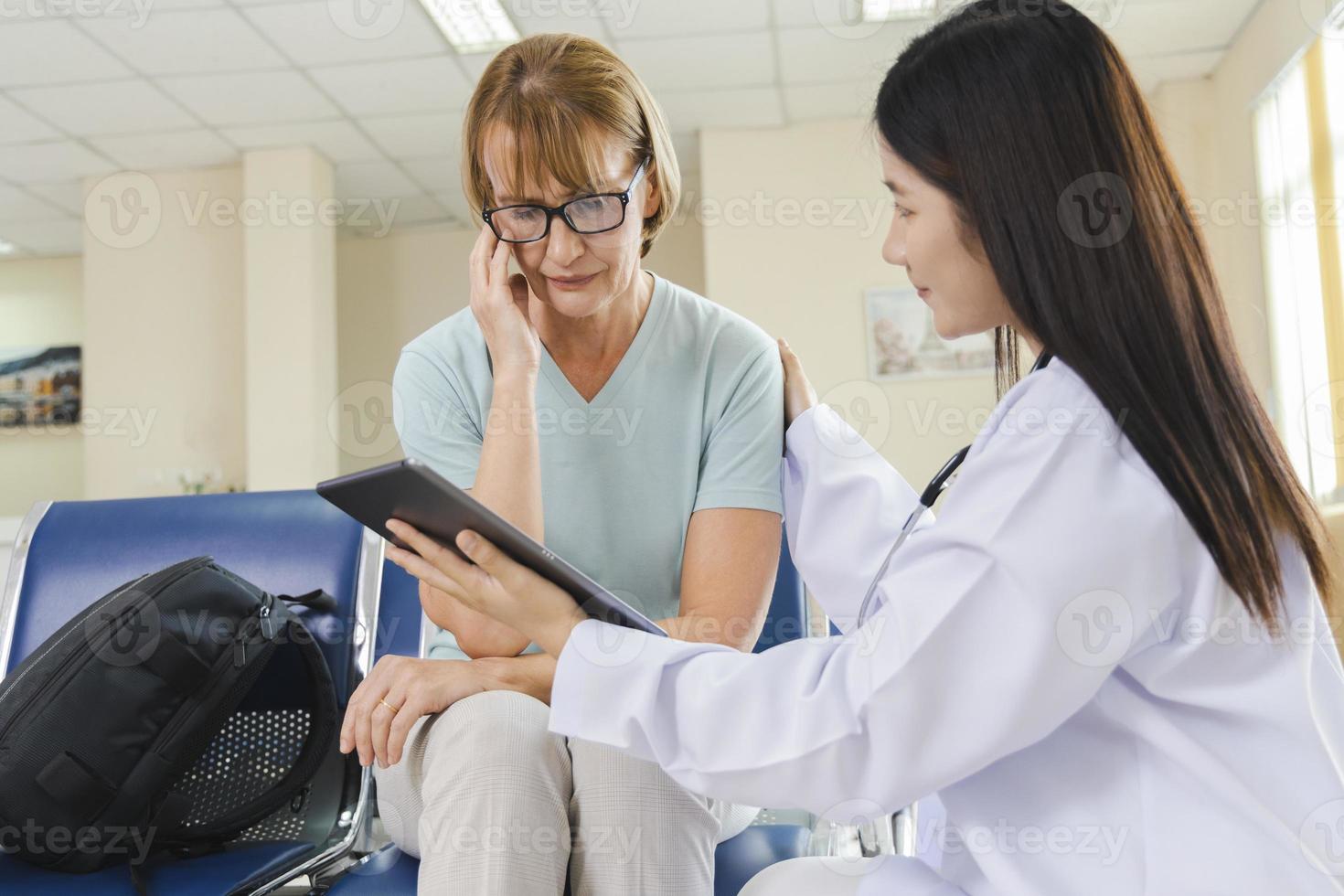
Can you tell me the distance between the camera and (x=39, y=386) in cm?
742

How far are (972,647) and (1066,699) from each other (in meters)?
0.07

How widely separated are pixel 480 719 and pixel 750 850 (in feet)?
1.29

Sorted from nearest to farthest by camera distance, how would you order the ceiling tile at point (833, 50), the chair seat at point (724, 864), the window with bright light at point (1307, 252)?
1. the chair seat at point (724, 864)
2. the window with bright light at point (1307, 252)
3. the ceiling tile at point (833, 50)

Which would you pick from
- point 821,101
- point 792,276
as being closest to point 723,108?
point 821,101

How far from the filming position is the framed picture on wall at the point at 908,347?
18.4 ft

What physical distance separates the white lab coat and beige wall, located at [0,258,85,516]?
7.83 metres

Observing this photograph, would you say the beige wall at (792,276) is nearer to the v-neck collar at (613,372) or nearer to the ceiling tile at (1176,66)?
the ceiling tile at (1176,66)

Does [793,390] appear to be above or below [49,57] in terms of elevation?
below

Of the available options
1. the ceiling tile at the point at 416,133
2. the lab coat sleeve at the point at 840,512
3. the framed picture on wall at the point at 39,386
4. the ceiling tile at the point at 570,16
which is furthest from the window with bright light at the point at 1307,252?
the framed picture on wall at the point at 39,386

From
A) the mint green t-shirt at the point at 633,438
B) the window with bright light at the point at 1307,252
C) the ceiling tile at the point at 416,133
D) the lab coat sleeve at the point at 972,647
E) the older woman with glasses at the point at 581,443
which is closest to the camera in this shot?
the lab coat sleeve at the point at 972,647

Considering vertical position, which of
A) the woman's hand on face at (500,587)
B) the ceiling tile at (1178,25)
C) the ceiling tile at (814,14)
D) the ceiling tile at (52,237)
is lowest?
the woman's hand on face at (500,587)

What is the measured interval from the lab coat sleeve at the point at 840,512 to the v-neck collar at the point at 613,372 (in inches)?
9.1

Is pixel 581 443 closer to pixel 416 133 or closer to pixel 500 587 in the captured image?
pixel 500 587

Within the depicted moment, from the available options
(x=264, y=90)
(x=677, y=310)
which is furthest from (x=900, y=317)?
(x=677, y=310)
